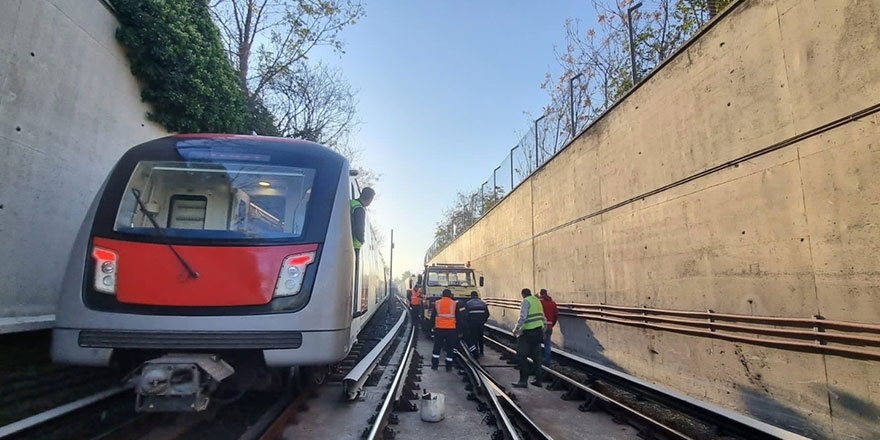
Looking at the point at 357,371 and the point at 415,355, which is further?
the point at 415,355

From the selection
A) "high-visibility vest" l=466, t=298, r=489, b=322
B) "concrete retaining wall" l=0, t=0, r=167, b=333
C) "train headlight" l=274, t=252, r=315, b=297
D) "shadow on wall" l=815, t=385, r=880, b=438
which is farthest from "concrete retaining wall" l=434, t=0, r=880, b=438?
"concrete retaining wall" l=0, t=0, r=167, b=333

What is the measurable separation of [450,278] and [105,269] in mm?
12421

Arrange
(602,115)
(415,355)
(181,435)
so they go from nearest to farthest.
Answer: (181,435) → (602,115) → (415,355)

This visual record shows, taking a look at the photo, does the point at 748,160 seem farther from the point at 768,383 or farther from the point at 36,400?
the point at 36,400

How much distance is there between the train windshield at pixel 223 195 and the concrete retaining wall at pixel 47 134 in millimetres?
2257

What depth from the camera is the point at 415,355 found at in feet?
34.9

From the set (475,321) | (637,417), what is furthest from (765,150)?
(475,321)

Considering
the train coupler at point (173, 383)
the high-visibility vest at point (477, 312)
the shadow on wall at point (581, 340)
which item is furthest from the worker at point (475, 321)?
the train coupler at point (173, 383)

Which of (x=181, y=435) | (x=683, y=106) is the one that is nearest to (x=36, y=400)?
(x=181, y=435)

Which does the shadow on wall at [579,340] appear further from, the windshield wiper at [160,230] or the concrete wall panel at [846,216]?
the windshield wiper at [160,230]

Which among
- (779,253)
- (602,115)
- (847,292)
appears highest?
(602,115)

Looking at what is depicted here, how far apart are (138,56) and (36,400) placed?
566 centimetres

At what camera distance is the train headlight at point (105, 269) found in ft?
11.6

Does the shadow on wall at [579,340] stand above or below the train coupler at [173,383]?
below
